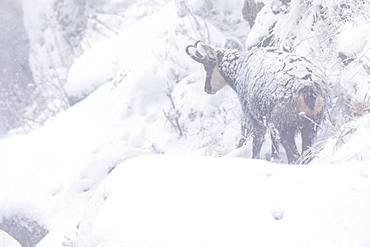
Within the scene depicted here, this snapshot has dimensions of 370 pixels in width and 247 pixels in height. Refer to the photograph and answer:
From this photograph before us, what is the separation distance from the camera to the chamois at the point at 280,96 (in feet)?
13.9

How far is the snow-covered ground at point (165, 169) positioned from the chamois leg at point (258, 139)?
41 centimetres

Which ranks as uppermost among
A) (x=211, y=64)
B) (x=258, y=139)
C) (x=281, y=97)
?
(x=281, y=97)

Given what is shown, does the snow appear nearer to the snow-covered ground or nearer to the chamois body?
the snow-covered ground

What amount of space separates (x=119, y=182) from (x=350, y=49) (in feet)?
8.34

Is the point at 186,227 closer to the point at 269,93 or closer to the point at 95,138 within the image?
the point at 269,93

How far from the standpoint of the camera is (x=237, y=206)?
2.52 m

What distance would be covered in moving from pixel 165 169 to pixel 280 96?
1.68 metres

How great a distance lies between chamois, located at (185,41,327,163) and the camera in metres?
4.25

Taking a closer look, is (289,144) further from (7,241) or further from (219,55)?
(7,241)

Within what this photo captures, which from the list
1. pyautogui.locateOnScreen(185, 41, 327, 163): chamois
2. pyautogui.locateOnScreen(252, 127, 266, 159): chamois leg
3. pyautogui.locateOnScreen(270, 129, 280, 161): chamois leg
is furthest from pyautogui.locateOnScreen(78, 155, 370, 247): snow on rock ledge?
pyautogui.locateOnScreen(252, 127, 266, 159): chamois leg

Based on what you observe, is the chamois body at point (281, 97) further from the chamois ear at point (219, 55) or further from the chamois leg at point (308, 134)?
the chamois ear at point (219, 55)

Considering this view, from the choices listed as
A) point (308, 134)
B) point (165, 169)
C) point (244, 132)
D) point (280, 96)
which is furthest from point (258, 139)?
point (165, 169)

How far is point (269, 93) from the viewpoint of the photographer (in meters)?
4.51

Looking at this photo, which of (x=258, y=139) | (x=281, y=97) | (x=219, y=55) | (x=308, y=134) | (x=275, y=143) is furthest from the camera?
(x=219, y=55)
